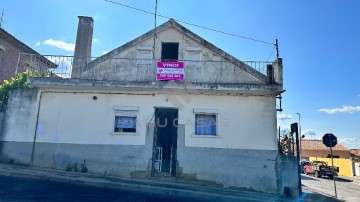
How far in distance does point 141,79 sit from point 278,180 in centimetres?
760

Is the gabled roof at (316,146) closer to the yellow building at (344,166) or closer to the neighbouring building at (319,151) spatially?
the neighbouring building at (319,151)

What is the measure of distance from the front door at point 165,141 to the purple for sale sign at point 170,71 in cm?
151

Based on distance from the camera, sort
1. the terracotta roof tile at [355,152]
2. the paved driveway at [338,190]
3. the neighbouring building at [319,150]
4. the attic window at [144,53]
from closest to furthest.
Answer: the attic window at [144,53] → the paved driveway at [338,190] → the neighbouring building at [319,150] → the terracotta roof tile at [355,152]

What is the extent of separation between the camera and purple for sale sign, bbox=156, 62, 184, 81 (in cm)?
1219

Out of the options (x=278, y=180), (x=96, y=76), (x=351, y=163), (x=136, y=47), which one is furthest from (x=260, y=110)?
(x=351, y=163)

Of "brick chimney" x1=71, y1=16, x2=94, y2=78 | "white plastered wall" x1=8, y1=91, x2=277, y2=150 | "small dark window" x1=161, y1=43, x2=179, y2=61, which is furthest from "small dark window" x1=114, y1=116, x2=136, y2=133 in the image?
"small dark window" x1=161, y1=43, x2=179, y2=61

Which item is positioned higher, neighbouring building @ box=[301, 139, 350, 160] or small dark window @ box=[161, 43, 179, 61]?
small dark window @ box=[161, 43, 179, 61]

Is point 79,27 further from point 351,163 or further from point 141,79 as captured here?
point 351,163

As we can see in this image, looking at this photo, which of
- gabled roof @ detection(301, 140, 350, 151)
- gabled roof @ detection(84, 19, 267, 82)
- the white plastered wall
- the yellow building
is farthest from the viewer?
gabled roof @ detection(301, 140, 350, 151)

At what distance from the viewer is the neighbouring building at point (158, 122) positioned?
11359 mm

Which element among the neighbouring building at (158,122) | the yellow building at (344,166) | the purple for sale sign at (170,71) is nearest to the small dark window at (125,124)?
the neighbouring building at (158,122)

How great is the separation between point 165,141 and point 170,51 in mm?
4556

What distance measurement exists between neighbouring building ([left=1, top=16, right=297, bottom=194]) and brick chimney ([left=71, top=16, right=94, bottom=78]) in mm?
139

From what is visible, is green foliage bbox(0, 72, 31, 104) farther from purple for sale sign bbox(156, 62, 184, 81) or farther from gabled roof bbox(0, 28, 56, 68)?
purple for sale sign bbox(156, 62, 184, 81)
